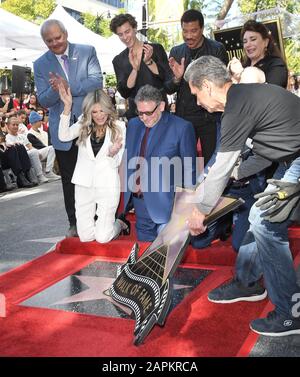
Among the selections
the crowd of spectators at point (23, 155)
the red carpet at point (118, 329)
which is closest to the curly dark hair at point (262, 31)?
the red carpet at point (118, 329)

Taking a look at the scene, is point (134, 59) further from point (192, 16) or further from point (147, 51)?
point (192, 16)

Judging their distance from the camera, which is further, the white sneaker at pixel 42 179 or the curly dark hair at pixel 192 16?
the white sneaker at pixel 42 179

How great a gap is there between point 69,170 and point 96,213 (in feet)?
1.90

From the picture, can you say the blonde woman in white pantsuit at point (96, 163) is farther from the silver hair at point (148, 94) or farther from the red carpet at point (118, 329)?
the red carpet at point (118, 329)

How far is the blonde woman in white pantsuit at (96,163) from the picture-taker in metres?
4.51

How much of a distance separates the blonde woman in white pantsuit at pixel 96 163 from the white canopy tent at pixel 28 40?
619 cm

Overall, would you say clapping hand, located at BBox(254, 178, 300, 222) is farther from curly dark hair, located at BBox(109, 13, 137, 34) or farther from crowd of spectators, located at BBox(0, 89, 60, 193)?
crowd of spectators, located at BBox(0, 89, 60, 193)

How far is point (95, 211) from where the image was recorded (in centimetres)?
469

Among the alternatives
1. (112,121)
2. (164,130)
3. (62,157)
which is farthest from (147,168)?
(62,157)

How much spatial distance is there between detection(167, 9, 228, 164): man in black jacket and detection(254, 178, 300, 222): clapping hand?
1781 mm

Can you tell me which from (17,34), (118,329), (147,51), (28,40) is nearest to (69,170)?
(147,51)

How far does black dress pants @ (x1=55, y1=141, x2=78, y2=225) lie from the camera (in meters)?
4.86

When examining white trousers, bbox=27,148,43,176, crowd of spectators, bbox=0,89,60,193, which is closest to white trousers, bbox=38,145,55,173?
crowd of spectators, bbox=0,89,60,193
